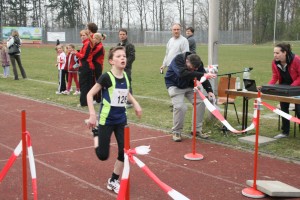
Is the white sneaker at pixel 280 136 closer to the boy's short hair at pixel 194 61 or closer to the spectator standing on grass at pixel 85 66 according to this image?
the boy's short hair at pixel 194 61

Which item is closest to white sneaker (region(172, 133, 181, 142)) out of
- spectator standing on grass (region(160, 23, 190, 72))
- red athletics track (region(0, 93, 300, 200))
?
red athletics track (region(0, 93, 300, 200))

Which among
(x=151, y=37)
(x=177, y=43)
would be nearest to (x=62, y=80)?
(x=177, y=43)

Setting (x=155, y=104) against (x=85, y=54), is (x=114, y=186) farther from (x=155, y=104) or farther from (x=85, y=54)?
(x=155, y=104)

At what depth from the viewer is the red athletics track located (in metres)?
4.93

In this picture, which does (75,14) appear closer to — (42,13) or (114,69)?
(42,13)

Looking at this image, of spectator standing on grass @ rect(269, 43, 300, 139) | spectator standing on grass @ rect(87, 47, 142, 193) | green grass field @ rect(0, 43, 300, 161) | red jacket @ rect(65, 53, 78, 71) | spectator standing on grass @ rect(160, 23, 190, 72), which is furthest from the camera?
red jacket @ rect(65, 53, 78, 71)

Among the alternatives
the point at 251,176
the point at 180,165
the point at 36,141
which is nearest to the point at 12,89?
the point at 36,141

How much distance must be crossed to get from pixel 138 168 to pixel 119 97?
1.51m

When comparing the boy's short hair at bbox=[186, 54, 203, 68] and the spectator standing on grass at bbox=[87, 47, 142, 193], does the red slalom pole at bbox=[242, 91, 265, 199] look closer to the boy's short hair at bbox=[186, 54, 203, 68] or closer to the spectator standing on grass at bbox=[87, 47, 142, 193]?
the spectator standing on grass at bbox=[87, 47, 142, 193]

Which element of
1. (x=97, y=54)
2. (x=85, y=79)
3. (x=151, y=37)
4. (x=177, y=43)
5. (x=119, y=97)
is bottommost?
(x=85, y=79)

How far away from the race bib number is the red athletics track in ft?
3.57

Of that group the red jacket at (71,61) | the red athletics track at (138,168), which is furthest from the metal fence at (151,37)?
the red athletics track at (138,168)

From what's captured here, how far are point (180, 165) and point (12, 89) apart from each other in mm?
10008

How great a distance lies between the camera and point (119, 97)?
4.71m
